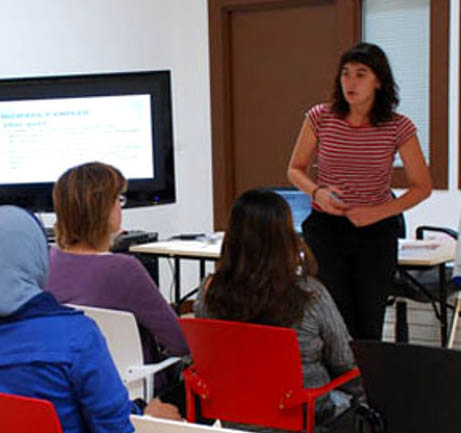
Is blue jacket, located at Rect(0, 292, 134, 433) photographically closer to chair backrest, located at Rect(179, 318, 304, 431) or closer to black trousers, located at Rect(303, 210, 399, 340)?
chair backrest, located at Rect(179, 318, 304, 431)

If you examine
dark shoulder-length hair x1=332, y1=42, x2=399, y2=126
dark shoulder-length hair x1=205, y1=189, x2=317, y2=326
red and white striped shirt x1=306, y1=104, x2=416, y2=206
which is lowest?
dark shoulder-length hair x1=205, y1=189, x2=317, y2=326

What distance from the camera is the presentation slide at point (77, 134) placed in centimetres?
462

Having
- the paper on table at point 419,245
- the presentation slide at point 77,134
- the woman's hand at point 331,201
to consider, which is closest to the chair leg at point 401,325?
the paper on table at point 419,245

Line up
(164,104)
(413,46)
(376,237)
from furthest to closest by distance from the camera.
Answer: (413,46)
(164,104)
(376,237)

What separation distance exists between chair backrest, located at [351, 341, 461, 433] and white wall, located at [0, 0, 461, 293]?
140 inches

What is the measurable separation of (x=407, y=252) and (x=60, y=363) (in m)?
2.36

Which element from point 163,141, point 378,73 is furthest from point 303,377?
point 163,141

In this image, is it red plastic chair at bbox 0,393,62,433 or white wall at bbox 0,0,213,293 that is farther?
white wall at bbox 0,0,213,293

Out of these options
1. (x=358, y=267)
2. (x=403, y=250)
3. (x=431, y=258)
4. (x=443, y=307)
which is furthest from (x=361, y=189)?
(x=443, y=307)

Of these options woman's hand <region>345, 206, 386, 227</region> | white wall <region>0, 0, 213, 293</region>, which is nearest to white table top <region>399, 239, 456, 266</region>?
woman's hand <region>345, 206, 386, 227</region>

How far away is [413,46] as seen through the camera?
16.2ft

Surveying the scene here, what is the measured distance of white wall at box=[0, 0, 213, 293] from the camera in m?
5.29

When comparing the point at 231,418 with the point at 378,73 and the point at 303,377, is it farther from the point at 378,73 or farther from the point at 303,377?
the point at 378,73

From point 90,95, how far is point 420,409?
3593mm
